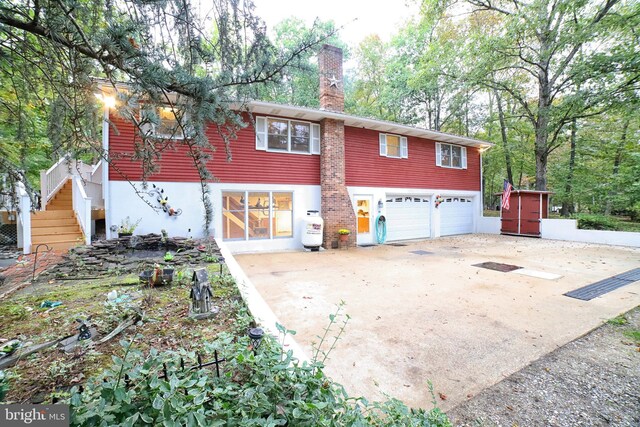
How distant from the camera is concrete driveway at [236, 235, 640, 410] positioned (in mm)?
2443

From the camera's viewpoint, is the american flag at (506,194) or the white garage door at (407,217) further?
the american flag at (506,194)

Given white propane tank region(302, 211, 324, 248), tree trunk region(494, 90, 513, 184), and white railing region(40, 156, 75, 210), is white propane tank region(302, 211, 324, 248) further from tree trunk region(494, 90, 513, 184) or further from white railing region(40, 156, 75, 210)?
tree trunk region(494, 90, 513, 184)

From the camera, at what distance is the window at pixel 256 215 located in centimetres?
866

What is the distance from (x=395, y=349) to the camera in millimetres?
2846

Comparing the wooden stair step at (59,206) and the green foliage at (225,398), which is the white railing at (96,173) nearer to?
the wooden stair step at (59,206)

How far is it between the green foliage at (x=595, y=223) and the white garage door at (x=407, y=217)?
20.2ft

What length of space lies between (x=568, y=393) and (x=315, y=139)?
29.2ft

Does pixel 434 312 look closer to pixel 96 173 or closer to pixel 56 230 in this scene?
pixel 56 230

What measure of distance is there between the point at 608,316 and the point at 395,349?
3.28 m

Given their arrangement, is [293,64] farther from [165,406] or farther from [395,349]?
[395,349]

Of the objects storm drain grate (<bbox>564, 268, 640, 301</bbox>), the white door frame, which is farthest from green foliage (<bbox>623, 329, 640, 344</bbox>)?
the white door frame

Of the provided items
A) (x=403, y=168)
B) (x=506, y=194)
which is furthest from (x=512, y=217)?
(x=403, y=168)

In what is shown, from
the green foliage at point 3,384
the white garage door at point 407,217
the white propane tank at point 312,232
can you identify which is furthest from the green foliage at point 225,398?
the white garage door at point 407,217

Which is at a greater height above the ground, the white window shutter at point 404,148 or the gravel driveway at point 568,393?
the white window shutter at point 404,148
